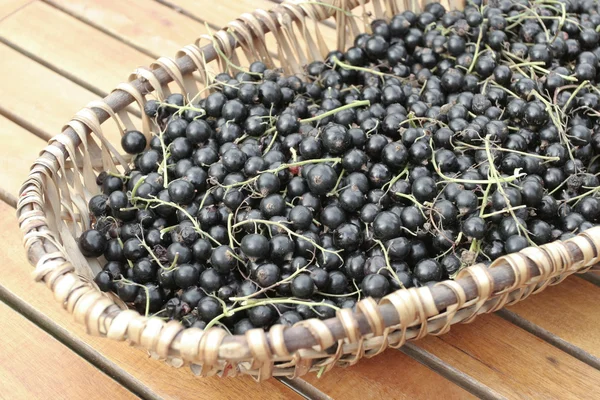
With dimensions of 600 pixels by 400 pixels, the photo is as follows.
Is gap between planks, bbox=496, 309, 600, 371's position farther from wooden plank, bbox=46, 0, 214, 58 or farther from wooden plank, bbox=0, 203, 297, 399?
wooden plank, bbox=46, 0, 214, 58

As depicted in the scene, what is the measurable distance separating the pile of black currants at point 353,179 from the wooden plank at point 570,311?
16 centimetres

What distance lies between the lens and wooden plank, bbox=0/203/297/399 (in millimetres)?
974

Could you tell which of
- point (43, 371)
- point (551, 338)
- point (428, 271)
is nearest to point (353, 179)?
point (428, 271)

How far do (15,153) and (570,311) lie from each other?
122 centimetres

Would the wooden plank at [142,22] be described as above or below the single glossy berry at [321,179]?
above

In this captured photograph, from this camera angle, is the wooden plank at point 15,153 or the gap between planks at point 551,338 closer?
the gap between planks at point 551,338

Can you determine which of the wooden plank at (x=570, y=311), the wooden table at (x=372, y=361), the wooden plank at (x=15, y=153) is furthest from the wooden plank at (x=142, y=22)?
the wooden plank at (x=570, y=311)

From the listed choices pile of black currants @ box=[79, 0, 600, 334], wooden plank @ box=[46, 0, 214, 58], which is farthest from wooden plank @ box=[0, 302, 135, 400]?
wooden plank @ box=[46, 0, 214, 58]

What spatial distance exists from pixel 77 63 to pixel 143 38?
193mm

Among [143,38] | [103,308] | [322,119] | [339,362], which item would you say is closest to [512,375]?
[339,362]

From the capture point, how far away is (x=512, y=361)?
3.23ft

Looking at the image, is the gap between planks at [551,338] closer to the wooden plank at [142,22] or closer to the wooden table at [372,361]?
the wooden table at [372,361]

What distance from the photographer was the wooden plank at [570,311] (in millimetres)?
1007

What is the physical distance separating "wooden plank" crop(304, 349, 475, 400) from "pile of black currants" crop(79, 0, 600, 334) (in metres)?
0.16
